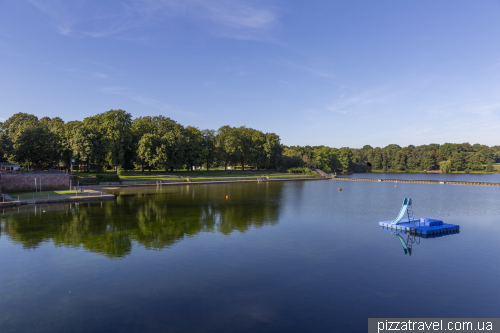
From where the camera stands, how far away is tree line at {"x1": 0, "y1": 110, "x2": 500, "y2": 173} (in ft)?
216

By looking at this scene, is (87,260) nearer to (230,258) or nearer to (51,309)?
(51,309)

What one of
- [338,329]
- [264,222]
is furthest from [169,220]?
[338,329]

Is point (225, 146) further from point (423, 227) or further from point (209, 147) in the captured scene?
point (423, 227)

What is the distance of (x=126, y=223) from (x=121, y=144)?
55537mm

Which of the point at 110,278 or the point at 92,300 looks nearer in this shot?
the point at 92,300

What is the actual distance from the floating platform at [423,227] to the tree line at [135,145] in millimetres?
63158

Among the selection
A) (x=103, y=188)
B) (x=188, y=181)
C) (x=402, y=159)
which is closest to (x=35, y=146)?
(x=103, y=188)

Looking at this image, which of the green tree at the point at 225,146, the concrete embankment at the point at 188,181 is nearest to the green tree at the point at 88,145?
the concrete embankment at the point at 188,181

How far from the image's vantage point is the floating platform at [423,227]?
26609 mm

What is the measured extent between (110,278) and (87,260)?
151 inches

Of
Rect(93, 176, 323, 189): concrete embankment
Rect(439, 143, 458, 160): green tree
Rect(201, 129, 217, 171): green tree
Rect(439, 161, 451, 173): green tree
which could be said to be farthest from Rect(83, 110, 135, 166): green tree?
Rect(439, 143, 458, 160): green tree

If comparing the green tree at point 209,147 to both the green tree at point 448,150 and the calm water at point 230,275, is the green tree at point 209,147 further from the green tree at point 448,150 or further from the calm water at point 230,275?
the green tree at point 448,150

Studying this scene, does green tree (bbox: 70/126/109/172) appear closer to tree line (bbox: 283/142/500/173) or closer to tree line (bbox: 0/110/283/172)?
tree line (bbox: 0/110/283/172)

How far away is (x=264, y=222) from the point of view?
3084 cm
